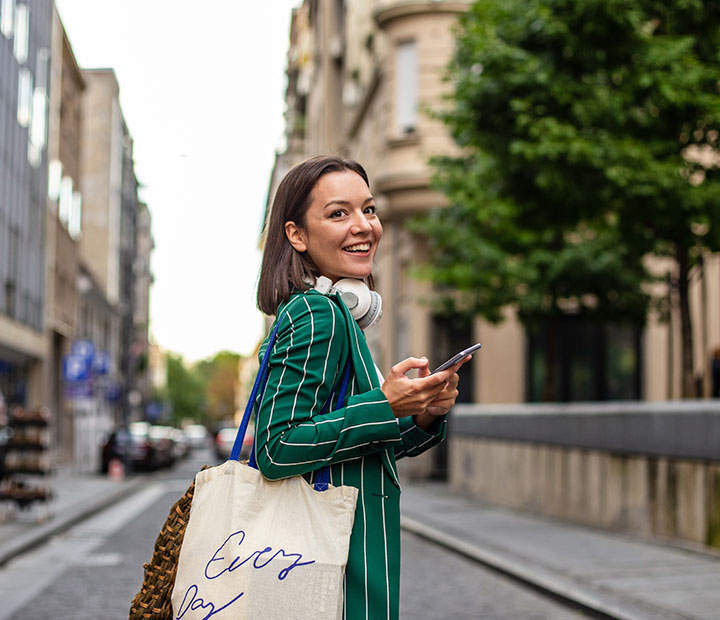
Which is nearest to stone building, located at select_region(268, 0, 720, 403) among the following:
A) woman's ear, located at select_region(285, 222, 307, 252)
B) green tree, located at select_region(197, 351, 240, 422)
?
woman's ear, located at select_region(285, 222, 307, 252)

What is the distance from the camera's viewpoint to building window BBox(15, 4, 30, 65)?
31000 millimetres

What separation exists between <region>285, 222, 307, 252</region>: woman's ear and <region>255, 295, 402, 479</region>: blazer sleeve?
0.73ft

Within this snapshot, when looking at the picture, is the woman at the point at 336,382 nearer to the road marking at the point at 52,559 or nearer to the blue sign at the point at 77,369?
the road marking at the point at 52,559

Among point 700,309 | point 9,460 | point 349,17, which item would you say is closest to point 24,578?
point 9,460

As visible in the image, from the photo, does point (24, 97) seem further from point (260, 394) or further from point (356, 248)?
point (260, 394)

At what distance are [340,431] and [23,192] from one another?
31.7m

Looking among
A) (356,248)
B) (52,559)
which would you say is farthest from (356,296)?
(52,559)

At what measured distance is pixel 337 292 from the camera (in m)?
2.53


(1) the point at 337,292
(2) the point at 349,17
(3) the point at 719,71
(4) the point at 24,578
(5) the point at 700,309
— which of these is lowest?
(4) the point at 24,578

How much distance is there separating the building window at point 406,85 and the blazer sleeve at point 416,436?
25.2 metres

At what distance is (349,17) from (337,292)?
124 ft

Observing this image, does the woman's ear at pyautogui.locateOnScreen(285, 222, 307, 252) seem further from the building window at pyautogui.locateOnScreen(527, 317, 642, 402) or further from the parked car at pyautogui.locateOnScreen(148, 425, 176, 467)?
the parked car at pyautogui.locateOnScreen(148, 425, 176, 467)

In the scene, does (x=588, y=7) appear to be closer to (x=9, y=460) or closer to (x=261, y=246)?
(x=9, y=460)

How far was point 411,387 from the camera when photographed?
93.8 inches
